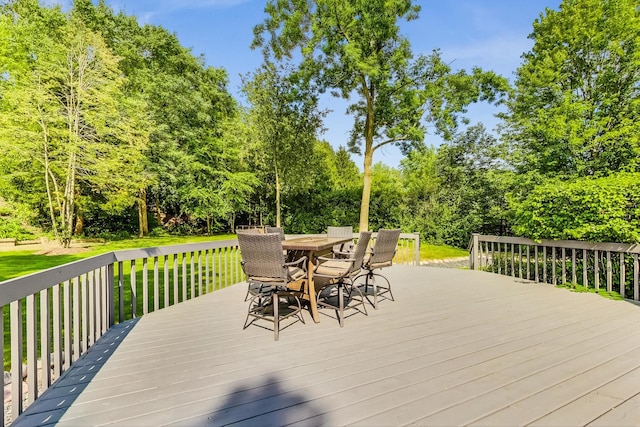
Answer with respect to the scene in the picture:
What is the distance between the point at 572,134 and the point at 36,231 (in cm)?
1795

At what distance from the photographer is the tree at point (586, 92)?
6.87 meters

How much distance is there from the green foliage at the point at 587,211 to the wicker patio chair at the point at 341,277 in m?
3.36

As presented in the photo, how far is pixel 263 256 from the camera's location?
3.35 meters

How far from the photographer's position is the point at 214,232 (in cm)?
1798

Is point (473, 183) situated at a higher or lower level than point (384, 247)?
higher

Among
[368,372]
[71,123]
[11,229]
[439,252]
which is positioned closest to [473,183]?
[439,252]

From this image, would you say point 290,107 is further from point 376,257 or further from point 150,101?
point 376,257

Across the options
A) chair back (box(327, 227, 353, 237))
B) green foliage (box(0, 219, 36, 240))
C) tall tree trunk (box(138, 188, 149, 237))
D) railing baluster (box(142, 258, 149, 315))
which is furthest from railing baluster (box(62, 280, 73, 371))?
tall tree trunk (box(138, 188, 149, 237))

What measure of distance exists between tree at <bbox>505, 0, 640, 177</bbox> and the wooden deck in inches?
163

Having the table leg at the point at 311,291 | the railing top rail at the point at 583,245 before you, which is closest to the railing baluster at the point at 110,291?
the table leg at the point at 311,291

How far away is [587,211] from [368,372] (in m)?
4.65

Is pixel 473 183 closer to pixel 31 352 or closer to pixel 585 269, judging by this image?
pixel 585 269

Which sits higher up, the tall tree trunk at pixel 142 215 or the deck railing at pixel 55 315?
the tall tree trunk at pixel 142 215

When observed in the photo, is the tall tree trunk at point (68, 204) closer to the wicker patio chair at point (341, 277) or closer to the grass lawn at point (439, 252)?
the wicker patio chair at point (341, 277)
